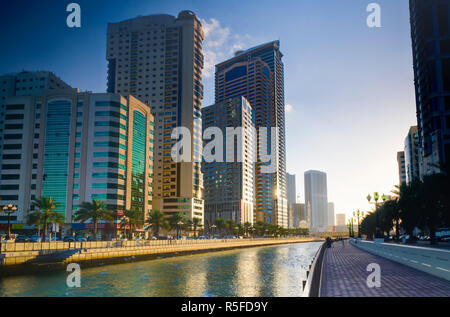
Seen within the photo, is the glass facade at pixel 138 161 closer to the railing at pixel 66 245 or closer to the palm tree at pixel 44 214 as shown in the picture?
the palm tree at pixel 44 214

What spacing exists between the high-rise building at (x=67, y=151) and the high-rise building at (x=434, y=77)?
3167 inches

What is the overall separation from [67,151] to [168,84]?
222 feet

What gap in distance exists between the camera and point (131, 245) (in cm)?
5566

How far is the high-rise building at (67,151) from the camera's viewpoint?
9756 centimetres

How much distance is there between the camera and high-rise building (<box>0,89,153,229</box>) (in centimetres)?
9756

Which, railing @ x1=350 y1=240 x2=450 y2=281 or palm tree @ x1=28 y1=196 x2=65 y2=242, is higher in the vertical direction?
palm tree @ x1=28 y1=196 x2=65 y2=242

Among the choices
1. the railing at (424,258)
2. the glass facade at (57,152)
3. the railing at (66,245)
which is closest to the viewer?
the railing at (424,258)

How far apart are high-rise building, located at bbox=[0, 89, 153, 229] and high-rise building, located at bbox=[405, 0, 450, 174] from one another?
264 ft

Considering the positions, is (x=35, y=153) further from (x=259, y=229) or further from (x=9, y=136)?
(x=259, y=229)

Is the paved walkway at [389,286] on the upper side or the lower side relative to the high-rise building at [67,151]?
lower

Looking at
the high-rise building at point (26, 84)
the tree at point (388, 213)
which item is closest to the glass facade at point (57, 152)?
Answer: the high-rise building at point (26, 84)

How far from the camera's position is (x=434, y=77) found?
9769 centimetres

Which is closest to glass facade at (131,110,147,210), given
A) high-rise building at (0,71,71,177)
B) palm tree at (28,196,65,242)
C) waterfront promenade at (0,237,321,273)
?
palm tree at (28,196,65,242)

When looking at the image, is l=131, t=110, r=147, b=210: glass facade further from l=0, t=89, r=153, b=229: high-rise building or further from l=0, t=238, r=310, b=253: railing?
l=0, t=238, r=310, b=253: railing
